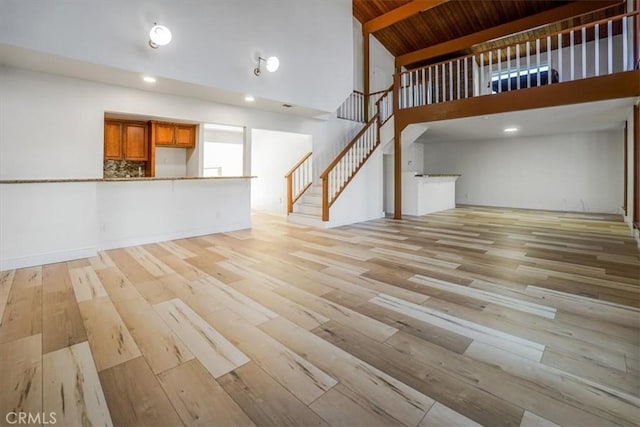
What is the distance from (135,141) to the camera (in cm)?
545

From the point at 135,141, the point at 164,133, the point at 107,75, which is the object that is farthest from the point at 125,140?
the point at 107,75

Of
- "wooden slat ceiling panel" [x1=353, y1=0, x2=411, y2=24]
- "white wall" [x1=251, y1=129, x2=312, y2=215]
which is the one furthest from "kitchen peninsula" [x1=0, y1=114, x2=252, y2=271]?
"wooden slat ceiling panel" [x1=353, y1=0, x2=411, y2=24]

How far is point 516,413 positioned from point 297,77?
536 cm

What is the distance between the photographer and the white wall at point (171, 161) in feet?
19.9

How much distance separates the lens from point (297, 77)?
541 centimetres

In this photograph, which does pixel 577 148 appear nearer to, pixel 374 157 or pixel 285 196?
pixel 374 157

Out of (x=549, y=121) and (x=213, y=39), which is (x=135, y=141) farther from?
(x=549, y=121)

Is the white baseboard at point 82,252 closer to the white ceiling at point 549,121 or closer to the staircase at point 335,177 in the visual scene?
the staircase at point 335,177

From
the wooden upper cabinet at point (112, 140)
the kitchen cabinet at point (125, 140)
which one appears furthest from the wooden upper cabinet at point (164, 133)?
the wooden upper cabinet at point (112, 140)

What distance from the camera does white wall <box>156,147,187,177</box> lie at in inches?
239

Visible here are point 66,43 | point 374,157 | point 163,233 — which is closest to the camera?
point 66,43

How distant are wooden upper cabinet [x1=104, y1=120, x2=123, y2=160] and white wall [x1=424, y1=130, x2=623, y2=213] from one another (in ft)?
31.0

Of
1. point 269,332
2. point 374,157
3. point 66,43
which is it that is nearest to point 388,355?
point 269,332

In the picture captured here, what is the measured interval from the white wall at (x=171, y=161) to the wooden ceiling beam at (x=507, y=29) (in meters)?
7.47
